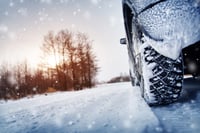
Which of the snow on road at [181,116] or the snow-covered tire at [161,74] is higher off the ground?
the snow-covered tire at [161,74]

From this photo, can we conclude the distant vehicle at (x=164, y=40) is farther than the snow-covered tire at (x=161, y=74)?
No

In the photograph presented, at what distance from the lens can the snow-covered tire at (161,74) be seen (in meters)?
2.15

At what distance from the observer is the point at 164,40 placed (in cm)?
198

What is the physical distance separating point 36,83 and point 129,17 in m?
24.3

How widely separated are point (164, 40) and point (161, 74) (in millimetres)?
346

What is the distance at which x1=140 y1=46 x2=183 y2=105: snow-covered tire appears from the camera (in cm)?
215

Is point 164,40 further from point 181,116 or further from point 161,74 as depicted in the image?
point 181,116

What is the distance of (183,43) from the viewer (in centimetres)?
195

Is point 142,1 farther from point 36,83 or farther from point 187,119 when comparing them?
point 36,83

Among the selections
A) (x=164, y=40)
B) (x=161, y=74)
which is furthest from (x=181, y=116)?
(x=164, y=40)

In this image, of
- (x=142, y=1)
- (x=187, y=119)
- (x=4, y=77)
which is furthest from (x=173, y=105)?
Result: (x=4, y=77)

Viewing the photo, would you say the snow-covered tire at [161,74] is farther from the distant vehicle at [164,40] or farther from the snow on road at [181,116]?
the snow on road at [181,116]

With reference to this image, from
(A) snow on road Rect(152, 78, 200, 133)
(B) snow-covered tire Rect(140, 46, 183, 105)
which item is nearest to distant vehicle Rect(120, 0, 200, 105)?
(B) snow-covered tire Rect(140, 46, 183, 105)

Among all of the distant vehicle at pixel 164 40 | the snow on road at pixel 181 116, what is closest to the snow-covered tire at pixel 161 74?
the distant vehicle at pixel 164 40
